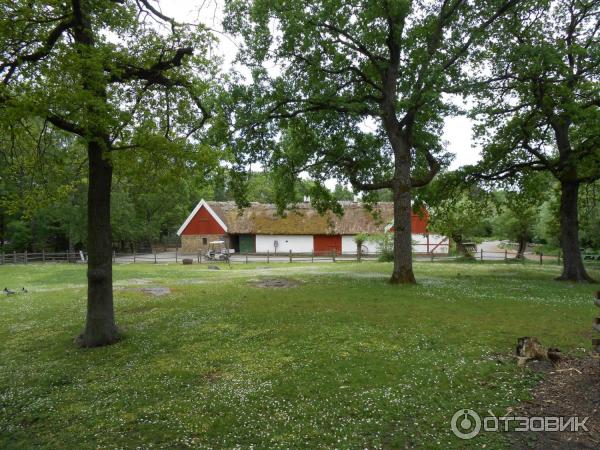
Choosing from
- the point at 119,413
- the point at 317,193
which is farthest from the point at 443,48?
the point at 119,413

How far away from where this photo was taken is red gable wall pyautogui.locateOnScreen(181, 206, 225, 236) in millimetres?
53656

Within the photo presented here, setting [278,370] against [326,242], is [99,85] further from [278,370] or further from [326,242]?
[326,242]

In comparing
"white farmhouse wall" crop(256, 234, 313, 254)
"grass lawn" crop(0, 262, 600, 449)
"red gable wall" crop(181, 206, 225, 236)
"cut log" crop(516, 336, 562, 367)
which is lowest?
"grass lawn" crop(0, 262, 600, 449)

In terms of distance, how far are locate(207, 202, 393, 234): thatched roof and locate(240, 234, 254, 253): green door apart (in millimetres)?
1074

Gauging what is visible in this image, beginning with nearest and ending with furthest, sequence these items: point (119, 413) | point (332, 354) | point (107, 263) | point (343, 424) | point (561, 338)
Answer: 1. point (343, 424)
2. point (119, 413)
3. point (332, 354)
4. point (561, 338)
5. point (107, 263)

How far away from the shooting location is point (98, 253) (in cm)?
1066

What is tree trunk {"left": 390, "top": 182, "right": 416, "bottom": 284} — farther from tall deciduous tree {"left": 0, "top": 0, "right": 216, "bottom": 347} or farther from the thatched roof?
the thatched roof

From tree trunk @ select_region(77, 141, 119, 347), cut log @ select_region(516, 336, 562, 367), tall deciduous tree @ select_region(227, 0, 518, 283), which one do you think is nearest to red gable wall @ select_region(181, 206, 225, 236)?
tall deciduous tree @ select_region(227, 0, 518, 283)

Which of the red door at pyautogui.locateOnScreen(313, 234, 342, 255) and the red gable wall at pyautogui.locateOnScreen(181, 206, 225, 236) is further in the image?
the red gable wall at pyautogui.locateOnScreen(181, 206, 225, 236)

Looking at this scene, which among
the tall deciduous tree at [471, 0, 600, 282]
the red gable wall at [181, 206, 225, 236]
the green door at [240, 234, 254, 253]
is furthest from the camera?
the red gable wall at [181, 206, 225, 236]

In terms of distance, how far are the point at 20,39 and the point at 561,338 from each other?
14377mm

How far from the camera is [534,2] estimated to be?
19.1 metres

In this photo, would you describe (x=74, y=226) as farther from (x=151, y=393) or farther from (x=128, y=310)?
(x=151, y=393)

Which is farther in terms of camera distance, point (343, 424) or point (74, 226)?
point (74, 226)
